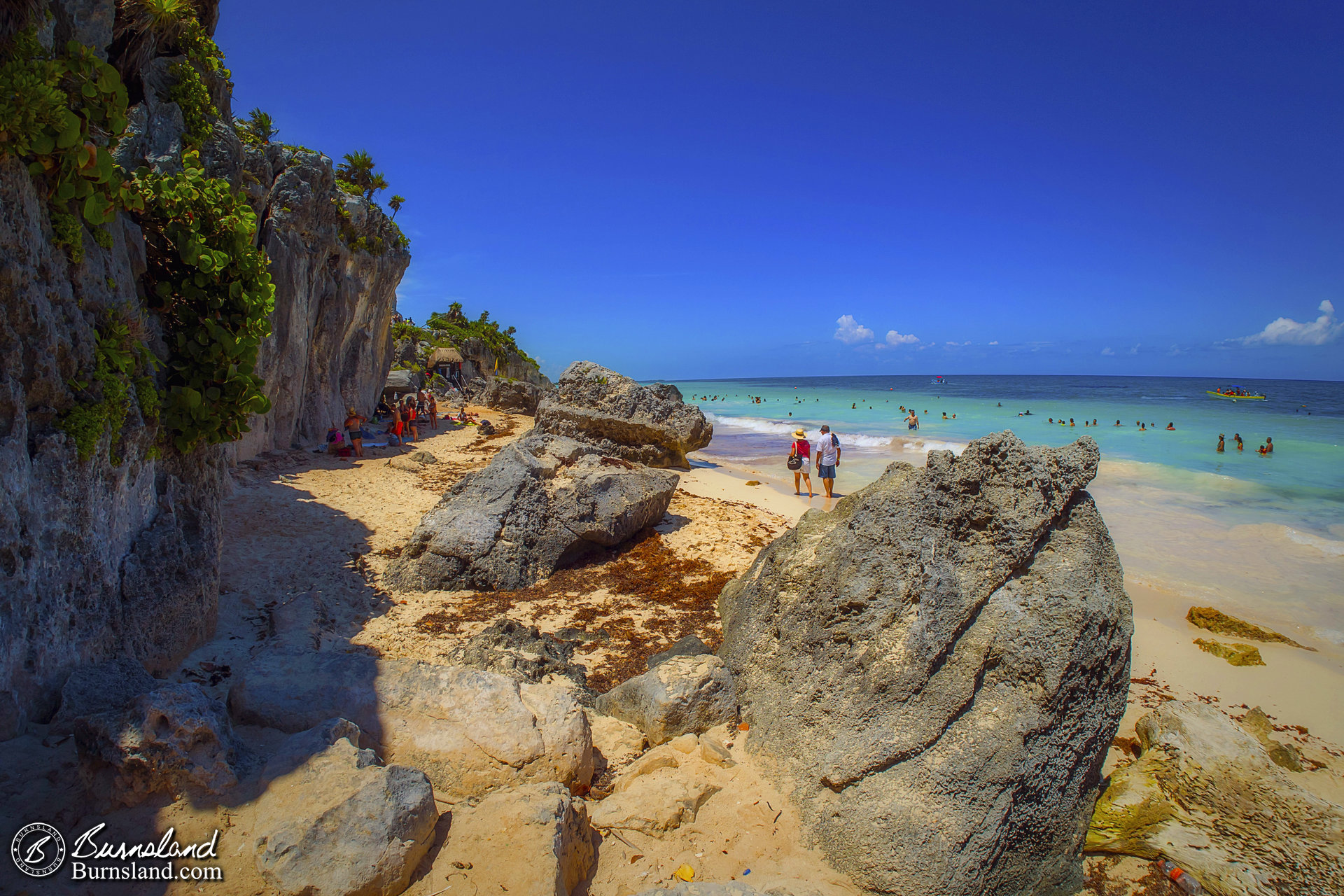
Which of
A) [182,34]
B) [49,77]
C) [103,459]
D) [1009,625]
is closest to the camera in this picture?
[49,77]

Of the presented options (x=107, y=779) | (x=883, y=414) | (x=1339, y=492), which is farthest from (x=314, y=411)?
(x=883, y=414)

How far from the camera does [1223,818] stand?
4.07 m

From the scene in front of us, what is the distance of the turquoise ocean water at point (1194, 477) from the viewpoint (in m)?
9.69

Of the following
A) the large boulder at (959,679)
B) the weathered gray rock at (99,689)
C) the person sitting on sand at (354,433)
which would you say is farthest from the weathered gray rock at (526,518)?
the person sitting on sand at (354,433)

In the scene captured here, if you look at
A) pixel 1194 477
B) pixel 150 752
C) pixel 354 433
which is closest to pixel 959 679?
pixel 150 752

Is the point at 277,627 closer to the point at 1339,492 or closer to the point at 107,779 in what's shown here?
the point at 107,779

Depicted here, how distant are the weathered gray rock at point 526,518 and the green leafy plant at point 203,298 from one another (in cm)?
282

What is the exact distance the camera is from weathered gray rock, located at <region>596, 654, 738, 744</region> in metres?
4.67

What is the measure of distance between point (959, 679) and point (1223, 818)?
209cm

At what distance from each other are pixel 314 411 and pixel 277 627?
1382 centimetres

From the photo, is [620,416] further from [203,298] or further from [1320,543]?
[1320,543]

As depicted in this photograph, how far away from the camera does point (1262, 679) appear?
659 cm

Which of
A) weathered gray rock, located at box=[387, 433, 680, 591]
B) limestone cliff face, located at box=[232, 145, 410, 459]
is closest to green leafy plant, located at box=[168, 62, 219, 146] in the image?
limestone cliff face, located at box=[232, 145, 410, 459]

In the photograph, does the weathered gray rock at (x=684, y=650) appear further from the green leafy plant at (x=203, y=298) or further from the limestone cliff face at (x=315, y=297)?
the limestone cliff face at (x=315, y=297)
